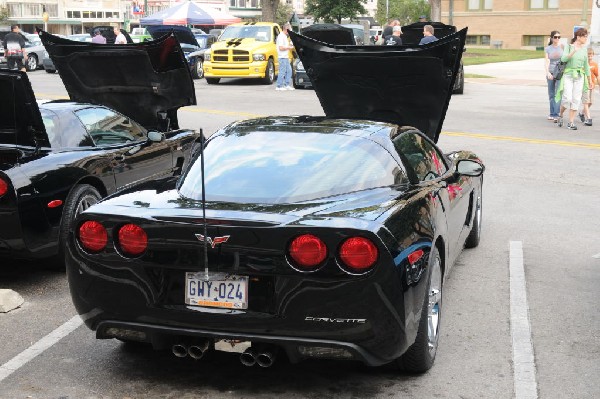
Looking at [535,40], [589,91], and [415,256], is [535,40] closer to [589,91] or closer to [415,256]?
[589,91]

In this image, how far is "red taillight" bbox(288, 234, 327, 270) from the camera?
429 centimetres

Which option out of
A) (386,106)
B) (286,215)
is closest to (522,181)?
(386,106)

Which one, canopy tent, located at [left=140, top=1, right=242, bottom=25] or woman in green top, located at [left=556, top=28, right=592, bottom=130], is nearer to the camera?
woman in green top, located at [left=556, top=28, right=592, bottom=130]

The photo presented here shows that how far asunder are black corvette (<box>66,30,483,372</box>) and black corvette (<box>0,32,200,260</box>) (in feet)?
5.24

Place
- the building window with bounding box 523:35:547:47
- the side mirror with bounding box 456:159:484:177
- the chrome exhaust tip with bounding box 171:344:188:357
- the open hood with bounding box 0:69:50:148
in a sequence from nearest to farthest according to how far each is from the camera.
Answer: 1. the chrome exhaust tip with bounding box 171:344:188:357
2. the side mirror with bounding box 456:159:484:177
3. the open hood with bounding box 0:69:50:148
4. the building window with bounding box 523:35:547:47

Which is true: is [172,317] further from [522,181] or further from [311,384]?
[522,181]

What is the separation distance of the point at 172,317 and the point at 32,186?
2.54m

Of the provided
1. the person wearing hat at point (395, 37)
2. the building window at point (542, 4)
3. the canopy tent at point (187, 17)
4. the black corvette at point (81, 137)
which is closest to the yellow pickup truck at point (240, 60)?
the person wearing hat at point (395, 37)

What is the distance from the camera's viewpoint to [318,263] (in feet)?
14.1

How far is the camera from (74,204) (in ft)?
Answer: 22.7

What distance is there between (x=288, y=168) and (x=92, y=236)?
1.20 meters

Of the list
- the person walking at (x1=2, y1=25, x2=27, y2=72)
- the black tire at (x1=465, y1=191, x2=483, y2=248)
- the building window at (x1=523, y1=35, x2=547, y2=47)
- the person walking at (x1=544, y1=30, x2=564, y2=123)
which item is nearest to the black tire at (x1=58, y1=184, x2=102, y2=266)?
the black tire at (x1=465, y1=191, x2=483, y2=248)

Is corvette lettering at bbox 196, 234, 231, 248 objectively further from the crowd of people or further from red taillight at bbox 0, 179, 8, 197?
the crowd of people

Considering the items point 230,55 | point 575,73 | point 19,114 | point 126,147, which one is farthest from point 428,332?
point 230,55
